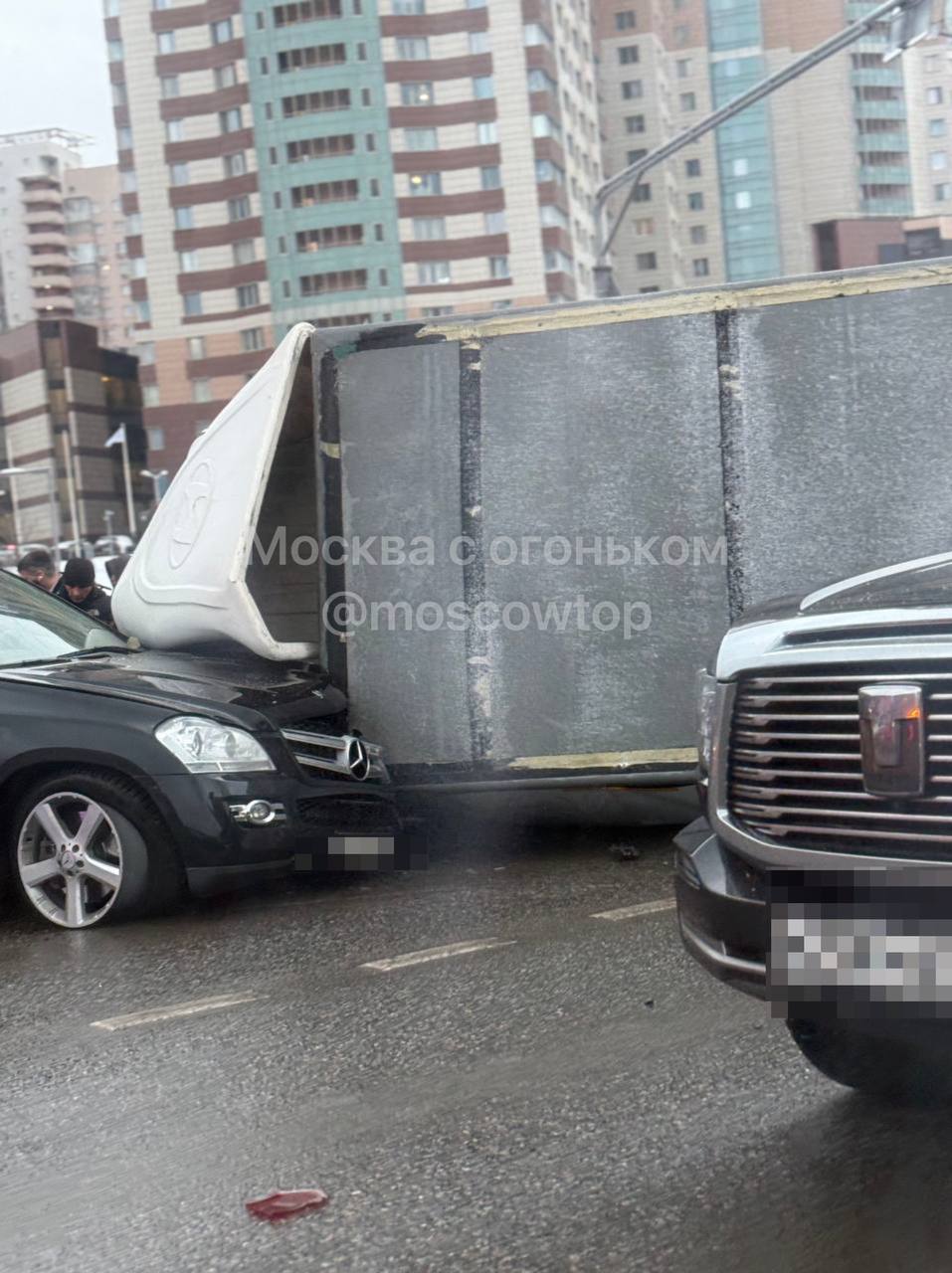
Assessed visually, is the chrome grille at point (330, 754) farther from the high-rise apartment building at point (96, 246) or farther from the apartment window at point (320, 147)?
the high-rise apartment building at point (96, 246)

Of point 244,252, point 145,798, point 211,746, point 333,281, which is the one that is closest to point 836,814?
point 211,746

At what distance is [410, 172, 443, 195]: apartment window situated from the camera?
313ft

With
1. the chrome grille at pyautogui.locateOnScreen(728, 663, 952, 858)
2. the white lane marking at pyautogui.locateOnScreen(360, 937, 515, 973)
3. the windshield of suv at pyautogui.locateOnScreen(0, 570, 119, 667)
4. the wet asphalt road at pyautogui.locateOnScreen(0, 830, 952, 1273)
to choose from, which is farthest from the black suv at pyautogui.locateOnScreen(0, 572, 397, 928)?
the chrome grille at pyautogui.locateOnScreen(728, 663, 952, 858)

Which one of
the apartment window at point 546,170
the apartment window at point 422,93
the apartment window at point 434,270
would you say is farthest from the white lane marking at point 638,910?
the apartment window at point 422,93

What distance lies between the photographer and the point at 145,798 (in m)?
6.50

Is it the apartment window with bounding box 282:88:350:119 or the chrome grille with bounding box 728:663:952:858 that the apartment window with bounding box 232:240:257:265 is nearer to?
the apartment window with bounding box 282:88:350:119

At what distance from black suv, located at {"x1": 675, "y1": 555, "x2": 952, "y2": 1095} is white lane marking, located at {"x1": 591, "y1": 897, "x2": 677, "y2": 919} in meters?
2.52

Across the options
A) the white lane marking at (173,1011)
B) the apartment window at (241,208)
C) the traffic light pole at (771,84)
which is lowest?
the white lane marking at (173,1011)

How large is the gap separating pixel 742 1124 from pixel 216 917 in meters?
3.35

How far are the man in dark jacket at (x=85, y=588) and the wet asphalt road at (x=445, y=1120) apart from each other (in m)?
5.28

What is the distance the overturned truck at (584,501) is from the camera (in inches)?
277

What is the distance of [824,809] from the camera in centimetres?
324

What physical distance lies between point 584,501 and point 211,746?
2.00 metres

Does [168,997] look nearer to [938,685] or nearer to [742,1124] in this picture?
[742,1124]
